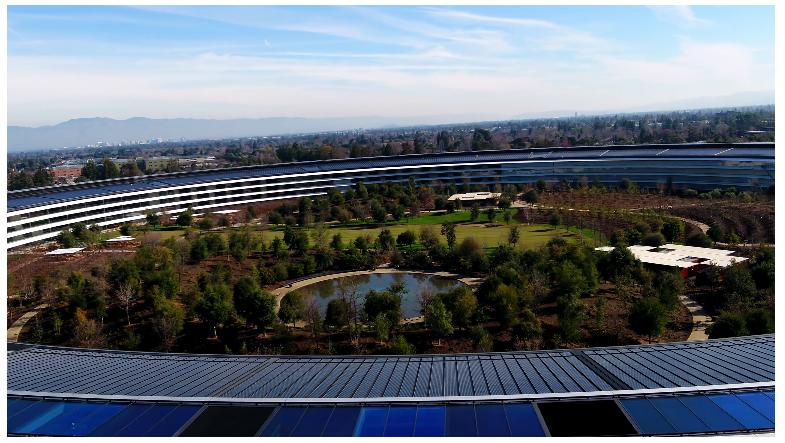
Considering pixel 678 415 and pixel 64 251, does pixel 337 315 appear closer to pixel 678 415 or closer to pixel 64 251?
pixel 678 415

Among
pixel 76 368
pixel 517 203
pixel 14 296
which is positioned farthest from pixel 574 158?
pixel 76 368

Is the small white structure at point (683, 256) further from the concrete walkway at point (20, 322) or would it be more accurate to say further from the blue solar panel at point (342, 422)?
the concrete walkway at point (20, 322)

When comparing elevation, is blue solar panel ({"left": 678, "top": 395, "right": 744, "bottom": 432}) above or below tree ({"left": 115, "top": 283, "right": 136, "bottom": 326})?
above

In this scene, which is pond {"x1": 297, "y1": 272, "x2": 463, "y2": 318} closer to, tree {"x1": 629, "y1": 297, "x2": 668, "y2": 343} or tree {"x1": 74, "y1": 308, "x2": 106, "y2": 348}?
tree {"x1": 74, "y1": 308, "x2": 106, "y2": 348}

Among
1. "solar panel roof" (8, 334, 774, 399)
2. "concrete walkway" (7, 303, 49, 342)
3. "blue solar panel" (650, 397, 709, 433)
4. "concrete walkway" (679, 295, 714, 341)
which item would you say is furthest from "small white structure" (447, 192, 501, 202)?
"blue solar panel" (650, 397, 709, 433)

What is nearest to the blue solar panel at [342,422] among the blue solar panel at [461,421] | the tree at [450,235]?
the blue solar panel at [461,421]

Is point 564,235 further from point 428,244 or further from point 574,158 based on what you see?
point 574,158
